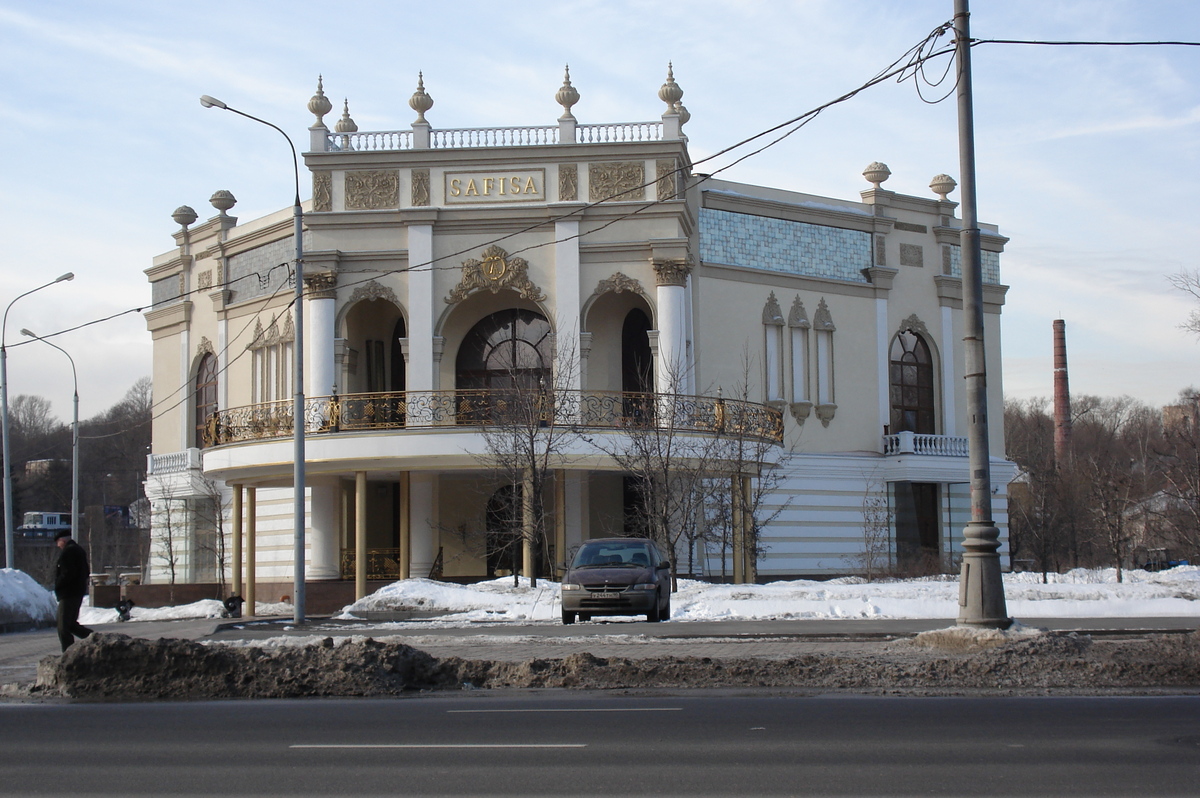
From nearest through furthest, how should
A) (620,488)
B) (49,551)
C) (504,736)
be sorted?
(504,736) → (620,488) → (49,551)

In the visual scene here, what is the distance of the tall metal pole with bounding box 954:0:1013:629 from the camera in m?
14.6

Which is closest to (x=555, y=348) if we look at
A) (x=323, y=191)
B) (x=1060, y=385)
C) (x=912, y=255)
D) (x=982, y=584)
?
(x=323, y=191)

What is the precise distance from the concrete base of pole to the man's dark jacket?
10.3 m

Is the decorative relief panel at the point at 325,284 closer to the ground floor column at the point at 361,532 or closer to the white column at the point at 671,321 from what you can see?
the ground floor column at the point at 361,532

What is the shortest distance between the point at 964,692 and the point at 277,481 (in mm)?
23997

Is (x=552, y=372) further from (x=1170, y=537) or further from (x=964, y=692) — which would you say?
(x=1170, y=537)

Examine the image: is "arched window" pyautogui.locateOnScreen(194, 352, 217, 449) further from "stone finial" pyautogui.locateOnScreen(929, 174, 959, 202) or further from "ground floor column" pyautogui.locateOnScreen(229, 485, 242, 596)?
"stone finial" pyautogui.locateOnScreen(929, 174, 959, 202)

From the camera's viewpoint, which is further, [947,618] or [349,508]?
[349,508]

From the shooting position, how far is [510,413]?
28625 millimetres

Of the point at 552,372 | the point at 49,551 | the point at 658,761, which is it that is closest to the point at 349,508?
the point at 552,372

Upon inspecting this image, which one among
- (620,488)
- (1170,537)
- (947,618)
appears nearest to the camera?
(947,618)

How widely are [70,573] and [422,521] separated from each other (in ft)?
53.9

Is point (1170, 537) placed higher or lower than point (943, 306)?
lower

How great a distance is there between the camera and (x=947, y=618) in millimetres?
21938
